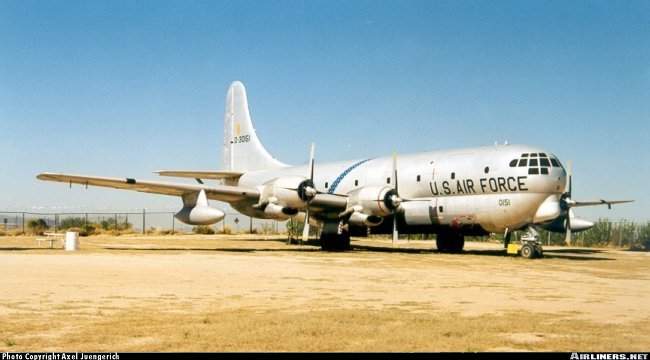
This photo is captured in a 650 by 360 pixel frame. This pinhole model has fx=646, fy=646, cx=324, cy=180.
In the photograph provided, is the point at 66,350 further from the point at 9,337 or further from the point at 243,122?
the point at 243,122

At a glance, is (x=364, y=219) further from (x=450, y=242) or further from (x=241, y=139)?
(x=241, y=139)

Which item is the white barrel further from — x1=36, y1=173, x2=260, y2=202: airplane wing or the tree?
the tree

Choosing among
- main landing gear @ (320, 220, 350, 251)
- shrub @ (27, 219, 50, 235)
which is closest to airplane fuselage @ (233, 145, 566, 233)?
main landing gear @ (320, 220, 350, 251)

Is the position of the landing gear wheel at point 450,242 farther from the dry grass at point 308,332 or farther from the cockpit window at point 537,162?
the dry grass at point 308,332

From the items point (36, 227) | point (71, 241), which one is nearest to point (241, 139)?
point (71, 241)

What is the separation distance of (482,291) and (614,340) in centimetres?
546

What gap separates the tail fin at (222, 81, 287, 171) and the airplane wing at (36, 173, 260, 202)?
31.6 feet

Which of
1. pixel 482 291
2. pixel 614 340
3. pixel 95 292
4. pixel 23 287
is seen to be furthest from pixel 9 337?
pixel 482 291

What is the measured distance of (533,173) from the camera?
80.2ft

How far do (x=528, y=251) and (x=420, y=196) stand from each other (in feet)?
18.8

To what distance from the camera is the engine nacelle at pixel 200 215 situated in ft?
85.2

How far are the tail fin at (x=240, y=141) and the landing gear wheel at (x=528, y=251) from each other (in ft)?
58.0

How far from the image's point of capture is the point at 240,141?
40375 millimetres

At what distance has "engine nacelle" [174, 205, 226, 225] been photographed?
25969 millimetres
